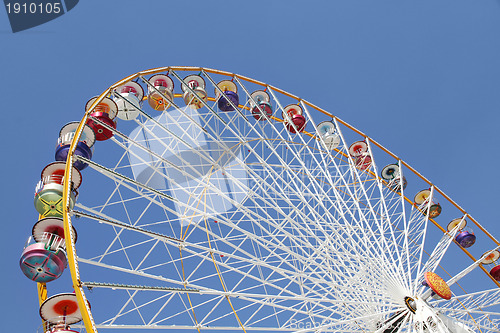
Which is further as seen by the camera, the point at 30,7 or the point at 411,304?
the point at 30,7

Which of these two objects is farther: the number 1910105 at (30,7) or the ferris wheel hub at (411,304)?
the number 1910105 at (30,7)

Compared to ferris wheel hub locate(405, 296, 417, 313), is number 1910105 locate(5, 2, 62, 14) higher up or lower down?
higher up

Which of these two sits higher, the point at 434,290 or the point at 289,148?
the point at 289,148

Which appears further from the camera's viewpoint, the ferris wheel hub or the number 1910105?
the number 1910105

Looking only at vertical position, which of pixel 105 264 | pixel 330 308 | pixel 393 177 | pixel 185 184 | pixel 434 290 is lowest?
pixel 434 290

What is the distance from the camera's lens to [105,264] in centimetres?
837

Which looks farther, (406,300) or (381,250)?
(381,250)

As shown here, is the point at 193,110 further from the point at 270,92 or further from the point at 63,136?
the point at 63,136

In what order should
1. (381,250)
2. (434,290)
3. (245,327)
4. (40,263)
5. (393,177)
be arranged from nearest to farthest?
1. (40,263)
2. (245,327)
3. (434,290)
4. (381,250)
5. (393,177)

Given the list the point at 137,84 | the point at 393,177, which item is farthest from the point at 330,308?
the point at 137,84

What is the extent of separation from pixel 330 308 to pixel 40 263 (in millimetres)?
9030

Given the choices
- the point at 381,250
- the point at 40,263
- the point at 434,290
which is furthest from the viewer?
the point at 381,250

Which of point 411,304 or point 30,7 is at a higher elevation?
point 30,7

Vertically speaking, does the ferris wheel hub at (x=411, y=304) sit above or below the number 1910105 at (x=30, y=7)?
below
